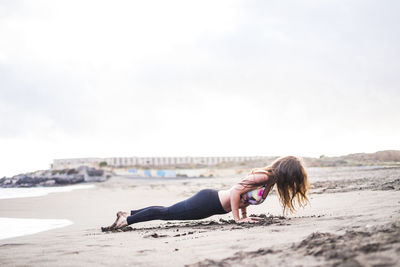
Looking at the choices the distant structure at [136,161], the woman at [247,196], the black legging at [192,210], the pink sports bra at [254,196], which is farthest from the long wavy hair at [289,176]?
the distant structure at [136,161]

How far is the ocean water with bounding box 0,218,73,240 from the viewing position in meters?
5.07

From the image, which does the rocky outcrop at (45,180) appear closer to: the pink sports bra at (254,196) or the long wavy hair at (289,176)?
the pink sports bra at (254,196)

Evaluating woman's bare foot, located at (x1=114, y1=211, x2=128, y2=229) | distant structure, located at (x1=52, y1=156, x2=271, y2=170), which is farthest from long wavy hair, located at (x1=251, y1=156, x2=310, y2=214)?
distant structure, located at (x1=52, y1=156, x2=271, y2=170)

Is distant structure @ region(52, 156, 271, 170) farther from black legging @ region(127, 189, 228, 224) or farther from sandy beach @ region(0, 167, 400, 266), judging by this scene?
sandy beach @ region(0, 167, 400, 266)

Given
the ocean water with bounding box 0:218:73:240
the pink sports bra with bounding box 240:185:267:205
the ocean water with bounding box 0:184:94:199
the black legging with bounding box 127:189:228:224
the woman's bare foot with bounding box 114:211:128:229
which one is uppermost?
the pink sports bra with bounding box 240:185:267:205

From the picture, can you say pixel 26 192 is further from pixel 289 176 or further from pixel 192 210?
pixel 289 176

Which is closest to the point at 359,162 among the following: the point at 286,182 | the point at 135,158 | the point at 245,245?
the point at 286,182

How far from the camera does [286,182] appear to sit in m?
3.96

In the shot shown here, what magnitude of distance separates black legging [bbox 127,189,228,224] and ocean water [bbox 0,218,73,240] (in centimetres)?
174

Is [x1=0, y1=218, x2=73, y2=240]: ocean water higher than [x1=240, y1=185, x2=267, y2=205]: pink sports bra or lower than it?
lower

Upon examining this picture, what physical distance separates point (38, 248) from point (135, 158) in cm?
6596

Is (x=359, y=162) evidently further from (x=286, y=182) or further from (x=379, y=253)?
(x=379, y=253)

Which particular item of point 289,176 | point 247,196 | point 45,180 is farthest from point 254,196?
point 45,180

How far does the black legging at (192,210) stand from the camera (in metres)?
4.38
